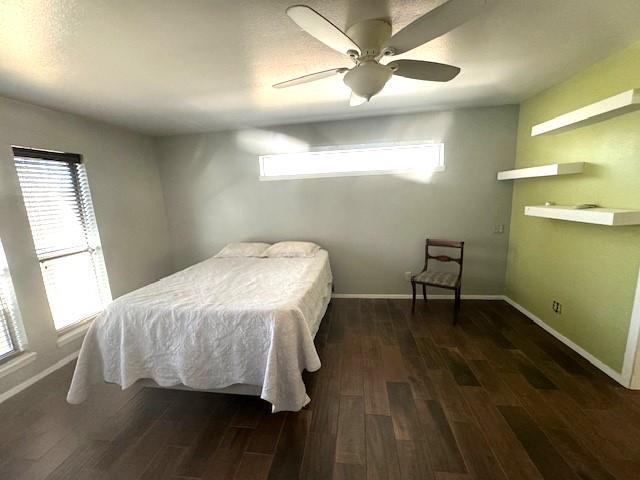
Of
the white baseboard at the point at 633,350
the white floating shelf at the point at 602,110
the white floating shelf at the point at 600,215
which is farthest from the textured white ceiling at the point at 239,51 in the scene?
the white baseboard at the point at 633,350

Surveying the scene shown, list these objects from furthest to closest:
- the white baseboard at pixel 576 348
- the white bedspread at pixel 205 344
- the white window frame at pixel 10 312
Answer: the white window frame at pixel 10 312 < the white baseboard at pixel 576 348 < the white bedspread at pixel 205 344

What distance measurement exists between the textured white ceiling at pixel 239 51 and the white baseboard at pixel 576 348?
7.44ft

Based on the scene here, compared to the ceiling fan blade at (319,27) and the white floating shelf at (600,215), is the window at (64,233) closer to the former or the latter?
the ceiling fan blade at (319,27)

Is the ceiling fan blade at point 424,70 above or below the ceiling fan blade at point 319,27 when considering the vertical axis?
below

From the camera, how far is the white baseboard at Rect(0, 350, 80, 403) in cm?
196

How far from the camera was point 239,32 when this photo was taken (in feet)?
4.68

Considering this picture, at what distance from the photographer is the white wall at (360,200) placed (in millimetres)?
3074

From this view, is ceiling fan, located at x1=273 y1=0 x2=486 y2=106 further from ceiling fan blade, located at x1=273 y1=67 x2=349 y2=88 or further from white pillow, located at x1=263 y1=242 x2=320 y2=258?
white pillow, located at x1=263 y1=242 x2=320 y2=258

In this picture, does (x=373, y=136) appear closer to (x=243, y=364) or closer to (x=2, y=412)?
(x=243, y=364)

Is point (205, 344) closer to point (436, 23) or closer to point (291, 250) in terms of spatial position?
point (291, 250)

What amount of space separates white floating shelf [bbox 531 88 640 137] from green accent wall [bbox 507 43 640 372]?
7.0 inches

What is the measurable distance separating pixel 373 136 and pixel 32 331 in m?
3.82

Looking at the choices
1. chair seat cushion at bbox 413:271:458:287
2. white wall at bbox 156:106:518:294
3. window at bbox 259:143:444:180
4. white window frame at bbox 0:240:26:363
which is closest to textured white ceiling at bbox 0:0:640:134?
white wall at bbox 156:106:518:294

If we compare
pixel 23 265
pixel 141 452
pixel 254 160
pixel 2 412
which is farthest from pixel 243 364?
pixel 254 160
